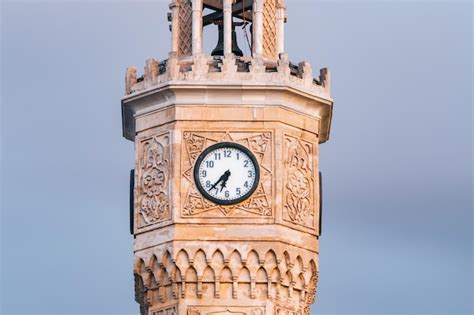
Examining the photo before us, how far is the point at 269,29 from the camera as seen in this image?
69.6m

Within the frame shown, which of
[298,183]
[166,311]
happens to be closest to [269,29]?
[298,183]

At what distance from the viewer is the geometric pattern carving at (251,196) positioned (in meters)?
66.8

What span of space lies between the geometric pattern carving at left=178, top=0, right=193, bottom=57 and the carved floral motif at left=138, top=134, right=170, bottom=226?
2.79 meters

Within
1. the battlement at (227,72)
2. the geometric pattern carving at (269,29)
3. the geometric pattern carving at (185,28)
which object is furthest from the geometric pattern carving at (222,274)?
the geometric pattern carving at (185,28)

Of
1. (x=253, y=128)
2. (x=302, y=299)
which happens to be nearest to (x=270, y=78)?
(x=253, y=128)

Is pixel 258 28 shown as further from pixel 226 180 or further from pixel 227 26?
pixel 226 180

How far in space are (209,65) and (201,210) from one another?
3.70 metres

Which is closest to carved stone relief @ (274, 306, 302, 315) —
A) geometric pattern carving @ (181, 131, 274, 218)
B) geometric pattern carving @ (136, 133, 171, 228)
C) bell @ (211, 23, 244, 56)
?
geometric pattern carving @ (181, 131, 274, 218)

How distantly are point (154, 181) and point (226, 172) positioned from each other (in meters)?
1.82

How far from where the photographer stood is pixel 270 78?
222 ft

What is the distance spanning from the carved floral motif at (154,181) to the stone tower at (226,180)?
0.02 meters

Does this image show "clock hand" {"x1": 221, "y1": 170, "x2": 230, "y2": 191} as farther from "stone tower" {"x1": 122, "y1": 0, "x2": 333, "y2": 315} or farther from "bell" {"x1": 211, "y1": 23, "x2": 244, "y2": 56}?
"bell" {"x1": 211, "y1": 23, "x2": 244, "y2": 56}

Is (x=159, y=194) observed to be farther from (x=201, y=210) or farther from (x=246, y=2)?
(x=246, y=2)

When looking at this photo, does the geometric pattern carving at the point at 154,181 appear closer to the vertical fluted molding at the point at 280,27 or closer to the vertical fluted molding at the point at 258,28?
the vertical fluted molding at the point at 258,28
